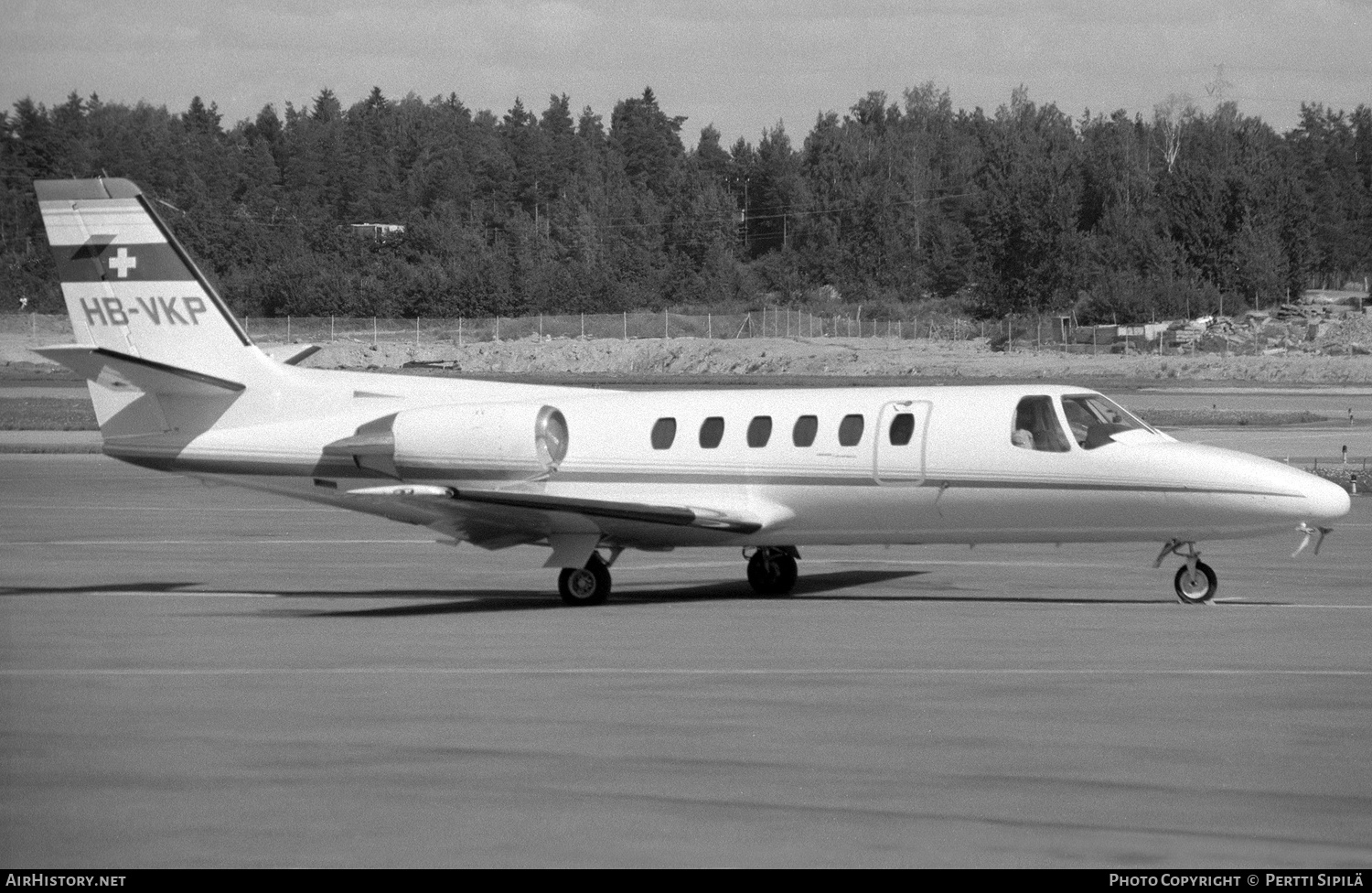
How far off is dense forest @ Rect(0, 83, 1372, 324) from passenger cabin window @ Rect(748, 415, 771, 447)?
51493mm

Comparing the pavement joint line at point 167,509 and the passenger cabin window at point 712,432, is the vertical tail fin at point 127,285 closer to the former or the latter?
the passenger cabin window at point 712,432

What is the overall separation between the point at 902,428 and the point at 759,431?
1.76 m

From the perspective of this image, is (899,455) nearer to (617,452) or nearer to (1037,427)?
(1037,427)

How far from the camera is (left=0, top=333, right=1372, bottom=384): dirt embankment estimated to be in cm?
8750

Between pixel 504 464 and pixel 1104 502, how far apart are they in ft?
Result: 23.4

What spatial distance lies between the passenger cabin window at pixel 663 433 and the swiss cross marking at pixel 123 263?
24.0ft

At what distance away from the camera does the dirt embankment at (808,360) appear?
8750cm

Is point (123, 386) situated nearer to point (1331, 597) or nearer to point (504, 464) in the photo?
point (504, 464)

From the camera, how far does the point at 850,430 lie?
69.7 ft

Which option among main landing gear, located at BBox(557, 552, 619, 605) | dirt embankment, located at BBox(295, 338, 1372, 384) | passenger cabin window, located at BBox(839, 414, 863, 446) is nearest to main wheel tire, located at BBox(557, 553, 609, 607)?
main landing gear, located at BBox(557, 552, 619, 605)

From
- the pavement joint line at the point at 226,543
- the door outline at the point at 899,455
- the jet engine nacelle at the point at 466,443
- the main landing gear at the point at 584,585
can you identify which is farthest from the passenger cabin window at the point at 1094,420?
the pavement joint line at the point at 226,543

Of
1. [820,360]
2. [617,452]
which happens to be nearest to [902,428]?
[617,452]

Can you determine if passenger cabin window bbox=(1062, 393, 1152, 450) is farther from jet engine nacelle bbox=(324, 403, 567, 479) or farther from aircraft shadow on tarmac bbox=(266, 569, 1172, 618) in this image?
jet engine nacelle bbox=(324, 403, 567, 479)
